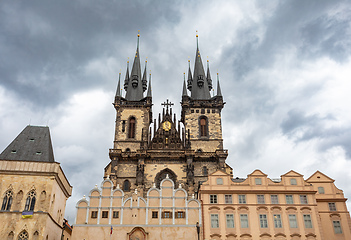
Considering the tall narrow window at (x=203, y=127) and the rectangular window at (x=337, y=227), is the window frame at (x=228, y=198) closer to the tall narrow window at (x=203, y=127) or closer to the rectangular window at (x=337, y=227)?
the rectangular window at (x=337, y=227)

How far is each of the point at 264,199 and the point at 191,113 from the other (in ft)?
85.3

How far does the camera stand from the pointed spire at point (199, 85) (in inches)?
2451

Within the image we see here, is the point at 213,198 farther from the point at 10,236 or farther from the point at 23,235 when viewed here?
the point at 10,236

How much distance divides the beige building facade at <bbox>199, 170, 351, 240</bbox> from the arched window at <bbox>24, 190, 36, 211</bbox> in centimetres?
1634

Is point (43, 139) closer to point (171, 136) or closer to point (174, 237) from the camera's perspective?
point (174, 237)

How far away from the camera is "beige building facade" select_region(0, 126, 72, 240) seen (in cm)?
3212

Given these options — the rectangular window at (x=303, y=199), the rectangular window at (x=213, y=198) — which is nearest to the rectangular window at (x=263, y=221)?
the rectangular window at (x=303, y=199)

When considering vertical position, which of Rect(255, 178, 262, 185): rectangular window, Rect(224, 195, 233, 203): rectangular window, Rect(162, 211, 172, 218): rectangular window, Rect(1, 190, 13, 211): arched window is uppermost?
Rect(255, 178, 262, 185): rectangular window

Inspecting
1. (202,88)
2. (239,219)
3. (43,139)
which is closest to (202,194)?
(239,219)

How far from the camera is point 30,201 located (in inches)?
1314

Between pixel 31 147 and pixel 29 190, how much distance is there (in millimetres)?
5435

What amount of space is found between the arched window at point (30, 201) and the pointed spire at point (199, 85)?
35.0 meters

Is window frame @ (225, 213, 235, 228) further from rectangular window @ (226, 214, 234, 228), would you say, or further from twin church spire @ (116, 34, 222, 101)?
twin church spire @ (116, 34, 222, 101)

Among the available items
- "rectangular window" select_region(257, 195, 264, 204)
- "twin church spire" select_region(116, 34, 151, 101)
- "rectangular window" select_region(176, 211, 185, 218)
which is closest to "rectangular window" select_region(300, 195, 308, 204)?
"rectangular window" select_region(257, 195, 264, 204)
